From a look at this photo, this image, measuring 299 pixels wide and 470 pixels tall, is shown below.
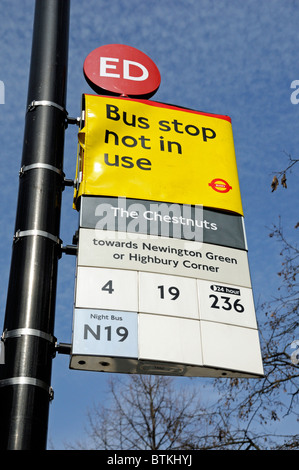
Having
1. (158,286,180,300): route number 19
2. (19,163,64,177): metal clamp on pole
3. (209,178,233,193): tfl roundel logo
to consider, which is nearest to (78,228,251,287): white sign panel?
(158,286,180,300): route number 19

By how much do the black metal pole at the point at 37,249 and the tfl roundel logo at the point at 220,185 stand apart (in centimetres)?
171

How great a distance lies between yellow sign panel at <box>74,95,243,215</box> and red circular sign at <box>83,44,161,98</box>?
0.59 m

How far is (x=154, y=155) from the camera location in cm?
625

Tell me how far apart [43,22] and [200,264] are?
2.85 metres

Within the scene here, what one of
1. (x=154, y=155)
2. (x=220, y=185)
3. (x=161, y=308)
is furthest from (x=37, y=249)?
(x=220, y=185)

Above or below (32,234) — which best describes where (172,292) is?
below

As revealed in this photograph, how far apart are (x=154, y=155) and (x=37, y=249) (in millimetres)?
2046

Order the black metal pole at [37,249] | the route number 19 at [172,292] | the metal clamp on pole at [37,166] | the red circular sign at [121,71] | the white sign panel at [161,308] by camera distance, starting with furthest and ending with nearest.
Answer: the red circular sign at [121,71] < the route number 19 at [172,292] < the metal clamp on pole at [37,166] < the white sign panel at [161,308] < the black metal pole at [37,249]

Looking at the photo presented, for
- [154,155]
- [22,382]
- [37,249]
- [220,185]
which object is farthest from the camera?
[220,185]

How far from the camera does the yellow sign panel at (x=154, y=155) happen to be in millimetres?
5914

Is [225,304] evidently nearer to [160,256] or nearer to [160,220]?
[160,256]

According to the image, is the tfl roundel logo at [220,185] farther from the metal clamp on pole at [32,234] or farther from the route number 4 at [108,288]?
the metal clamp on pole at [32,234]

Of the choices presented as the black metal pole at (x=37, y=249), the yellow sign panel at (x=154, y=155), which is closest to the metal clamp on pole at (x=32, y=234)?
the black metal pole at (x=37, y=249)

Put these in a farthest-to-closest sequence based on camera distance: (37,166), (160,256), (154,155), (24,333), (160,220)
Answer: (154,155)
(160,220)
(160,256)
(37,166)
(24,333)
